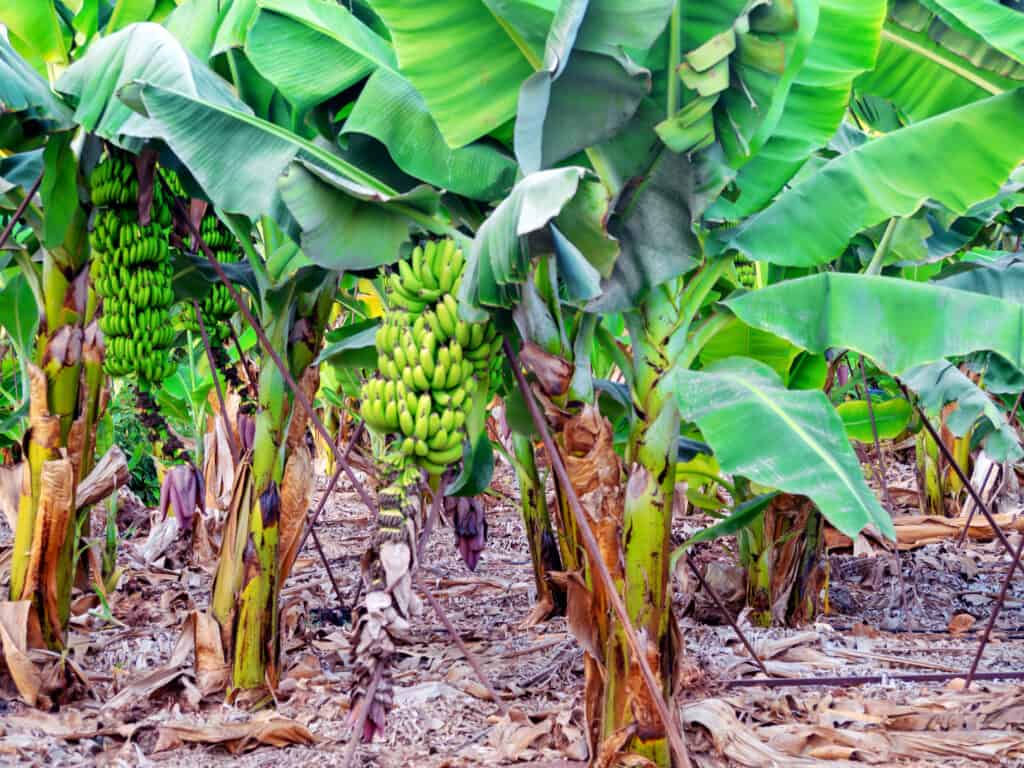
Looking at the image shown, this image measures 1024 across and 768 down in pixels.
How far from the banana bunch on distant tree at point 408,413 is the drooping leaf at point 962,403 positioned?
162 cm

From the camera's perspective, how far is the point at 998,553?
18.3 ft

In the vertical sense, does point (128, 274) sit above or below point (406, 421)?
above

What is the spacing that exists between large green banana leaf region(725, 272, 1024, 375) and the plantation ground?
1061 mm

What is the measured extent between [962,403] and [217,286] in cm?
244

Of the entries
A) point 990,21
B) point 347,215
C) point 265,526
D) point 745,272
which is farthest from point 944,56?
point 265,526

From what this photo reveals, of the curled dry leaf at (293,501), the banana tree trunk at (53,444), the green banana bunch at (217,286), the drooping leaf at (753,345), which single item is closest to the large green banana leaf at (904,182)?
the drooping leaf at (753,345)

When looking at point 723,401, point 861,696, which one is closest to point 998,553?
point 861,696

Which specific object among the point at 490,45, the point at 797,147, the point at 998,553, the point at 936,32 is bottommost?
the point at 998,553

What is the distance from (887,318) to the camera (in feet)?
6.51

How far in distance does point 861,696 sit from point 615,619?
4.17ft

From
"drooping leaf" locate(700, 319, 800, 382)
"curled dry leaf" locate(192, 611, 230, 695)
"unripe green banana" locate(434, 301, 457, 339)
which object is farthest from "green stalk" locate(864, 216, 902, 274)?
"curled dry leaf" locate(192, 611, 230, 695)

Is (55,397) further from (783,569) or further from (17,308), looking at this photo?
(783,569)

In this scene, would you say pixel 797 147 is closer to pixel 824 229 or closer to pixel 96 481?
pixel 824 229

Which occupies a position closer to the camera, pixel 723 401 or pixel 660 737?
pixel 723 401
